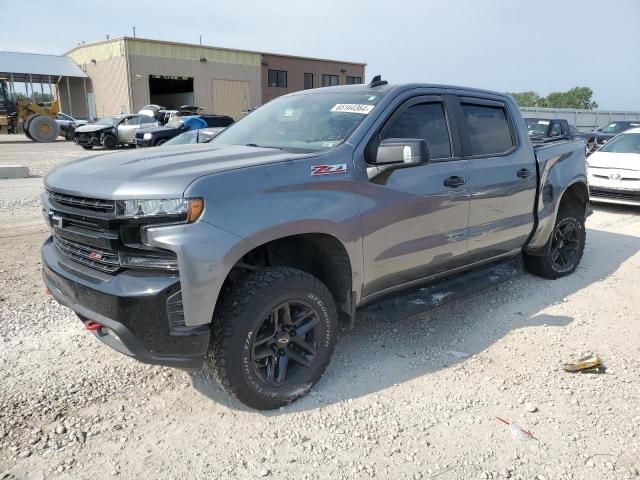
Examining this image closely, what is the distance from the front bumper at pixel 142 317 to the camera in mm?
2529

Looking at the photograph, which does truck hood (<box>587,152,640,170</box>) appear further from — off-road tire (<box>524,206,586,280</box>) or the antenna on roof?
the antenna on roof

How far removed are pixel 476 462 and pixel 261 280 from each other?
1492 millimetres

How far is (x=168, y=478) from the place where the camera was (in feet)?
8.25

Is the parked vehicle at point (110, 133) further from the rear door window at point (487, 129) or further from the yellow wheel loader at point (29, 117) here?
the rear door window at point (487, 129)

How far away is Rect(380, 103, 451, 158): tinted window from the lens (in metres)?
3.64

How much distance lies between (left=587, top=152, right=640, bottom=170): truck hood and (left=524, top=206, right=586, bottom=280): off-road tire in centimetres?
437

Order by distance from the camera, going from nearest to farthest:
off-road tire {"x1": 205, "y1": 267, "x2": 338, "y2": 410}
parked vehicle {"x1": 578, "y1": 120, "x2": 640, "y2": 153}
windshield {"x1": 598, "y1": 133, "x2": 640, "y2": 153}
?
off-road tire {"x1": 205, "y1": 267, "x2": 338, "y2": 410} < windshield {"x1": 598, "y1": 133, "x2": 640, "y2": 153} < parked vehicle {"x1": 578, "y1": 120, "x2": 640, "y2": 153}

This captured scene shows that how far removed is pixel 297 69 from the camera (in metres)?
48.5

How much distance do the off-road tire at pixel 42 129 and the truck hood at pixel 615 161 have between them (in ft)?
85.6

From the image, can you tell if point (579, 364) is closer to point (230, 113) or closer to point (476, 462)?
point (476, 462)

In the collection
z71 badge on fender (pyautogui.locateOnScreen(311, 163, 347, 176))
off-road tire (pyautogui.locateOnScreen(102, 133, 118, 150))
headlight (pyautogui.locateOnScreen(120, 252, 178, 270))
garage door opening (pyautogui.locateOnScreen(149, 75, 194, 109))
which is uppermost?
garage door opening (pyautogui.locateOnScreen(149, 75, 194, 109))

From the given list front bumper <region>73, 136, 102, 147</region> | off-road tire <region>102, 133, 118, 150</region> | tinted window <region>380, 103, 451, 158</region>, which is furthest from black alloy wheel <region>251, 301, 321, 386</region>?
front bumper <region>73, 136, 102, 147</region>

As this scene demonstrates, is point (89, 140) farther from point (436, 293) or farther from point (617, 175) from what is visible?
point (436, 293)

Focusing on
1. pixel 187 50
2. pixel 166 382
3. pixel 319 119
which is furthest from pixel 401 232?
pixel 187 50
